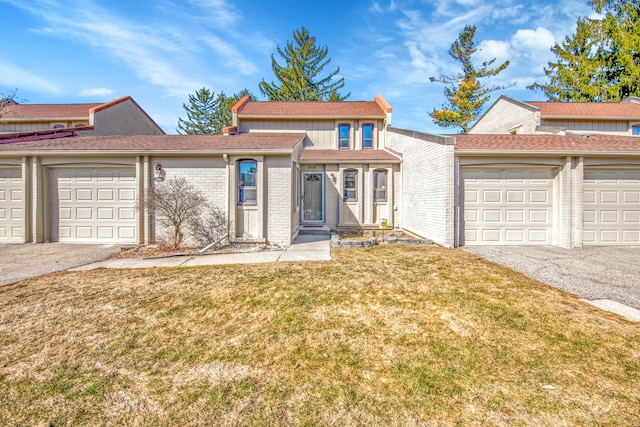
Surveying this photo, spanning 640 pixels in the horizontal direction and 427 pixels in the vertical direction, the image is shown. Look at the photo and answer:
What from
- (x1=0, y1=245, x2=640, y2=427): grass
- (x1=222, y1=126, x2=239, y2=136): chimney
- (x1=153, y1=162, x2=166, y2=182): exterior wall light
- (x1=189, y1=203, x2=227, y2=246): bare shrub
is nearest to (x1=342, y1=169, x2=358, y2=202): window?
(x1=189, y1=203, x2=227, y2=246): bare shrub

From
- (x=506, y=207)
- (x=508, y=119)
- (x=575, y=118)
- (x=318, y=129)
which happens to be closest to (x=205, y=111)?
→ (x=318, y=129)

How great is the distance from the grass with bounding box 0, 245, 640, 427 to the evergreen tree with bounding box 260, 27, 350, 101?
25290 millimetres

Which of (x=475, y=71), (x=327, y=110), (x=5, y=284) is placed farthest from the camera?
(x=475, y=71)

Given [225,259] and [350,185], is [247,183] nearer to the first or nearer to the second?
[225,259]

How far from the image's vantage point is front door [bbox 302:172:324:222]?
1302 centimetres

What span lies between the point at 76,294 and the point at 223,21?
10054 mm

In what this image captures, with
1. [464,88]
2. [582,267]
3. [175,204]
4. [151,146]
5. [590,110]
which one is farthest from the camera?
[464,88]

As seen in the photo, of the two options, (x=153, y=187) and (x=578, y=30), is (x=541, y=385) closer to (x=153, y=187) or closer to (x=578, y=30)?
(x=153, y=187)

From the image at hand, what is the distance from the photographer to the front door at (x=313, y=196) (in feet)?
42.7

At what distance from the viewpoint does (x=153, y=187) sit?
9141mm

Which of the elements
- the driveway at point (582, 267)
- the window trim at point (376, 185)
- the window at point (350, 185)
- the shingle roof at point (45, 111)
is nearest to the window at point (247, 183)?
the window at point (350, 185)

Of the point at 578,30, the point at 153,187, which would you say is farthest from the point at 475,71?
the point at 153,187

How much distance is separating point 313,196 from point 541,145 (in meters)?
8.44

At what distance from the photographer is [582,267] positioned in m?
6.47
